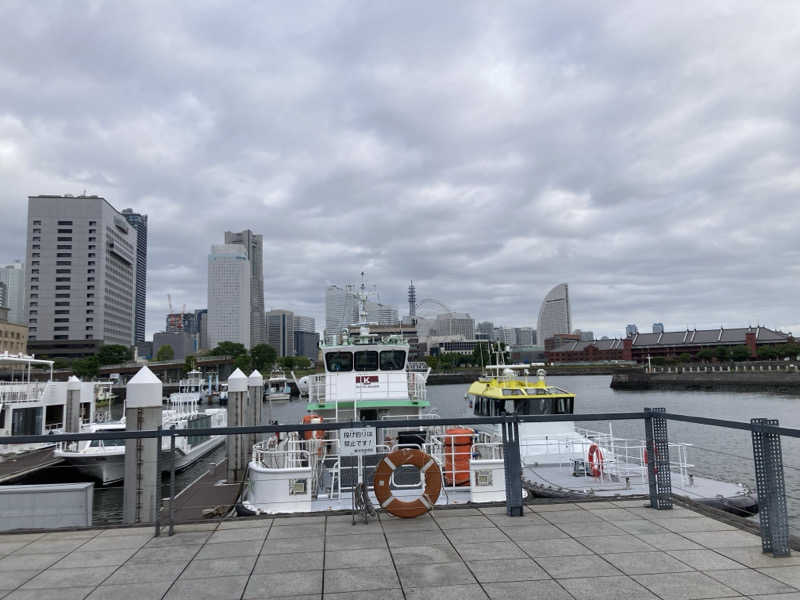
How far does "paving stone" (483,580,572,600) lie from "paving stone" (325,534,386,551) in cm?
166

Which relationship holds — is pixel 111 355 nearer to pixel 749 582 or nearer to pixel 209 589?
pixel 209 589

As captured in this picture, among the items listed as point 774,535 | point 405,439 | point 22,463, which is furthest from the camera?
point 22,463

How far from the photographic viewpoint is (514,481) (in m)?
7.41

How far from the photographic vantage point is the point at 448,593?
489 centimetres

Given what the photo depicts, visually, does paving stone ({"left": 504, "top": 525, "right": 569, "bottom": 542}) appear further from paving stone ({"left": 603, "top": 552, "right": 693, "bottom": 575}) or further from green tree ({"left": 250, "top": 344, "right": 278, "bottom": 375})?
green tree ({"left": 250, "top": 344, "right": 278, "bottom": 375})

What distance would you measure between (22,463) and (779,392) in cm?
9784

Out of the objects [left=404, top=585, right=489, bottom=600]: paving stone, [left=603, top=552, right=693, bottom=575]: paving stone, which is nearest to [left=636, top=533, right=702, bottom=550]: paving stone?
[left=603, top=552, right=693, bottom=575]: paving stone

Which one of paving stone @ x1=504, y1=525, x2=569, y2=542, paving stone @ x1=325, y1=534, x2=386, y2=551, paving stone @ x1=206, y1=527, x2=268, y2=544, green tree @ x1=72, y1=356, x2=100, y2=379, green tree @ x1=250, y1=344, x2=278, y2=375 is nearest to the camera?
paving stone @ x1=325, y1=534, x2=386, y2=551

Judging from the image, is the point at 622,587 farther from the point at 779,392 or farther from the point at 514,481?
the point at 779,392

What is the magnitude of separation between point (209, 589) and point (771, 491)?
571 centimetres

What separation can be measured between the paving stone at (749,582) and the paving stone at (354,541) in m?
3.42

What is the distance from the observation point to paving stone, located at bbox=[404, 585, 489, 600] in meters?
4.79

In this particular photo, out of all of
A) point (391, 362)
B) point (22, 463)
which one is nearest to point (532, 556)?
point (391, 362)

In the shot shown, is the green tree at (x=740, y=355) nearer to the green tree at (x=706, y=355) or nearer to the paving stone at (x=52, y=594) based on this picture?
the green tree at (x=706, y=355)
